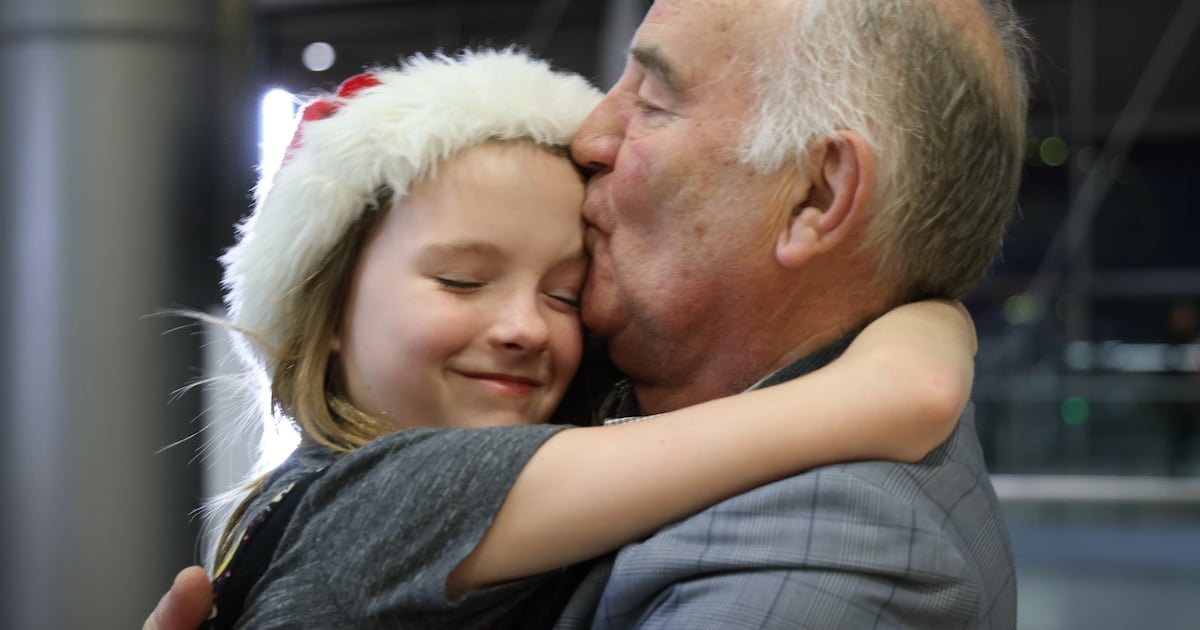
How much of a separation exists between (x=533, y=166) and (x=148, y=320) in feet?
4.56

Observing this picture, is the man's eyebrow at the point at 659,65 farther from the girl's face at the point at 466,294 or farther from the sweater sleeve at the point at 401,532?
the sweater sleeve at the point at 401,532

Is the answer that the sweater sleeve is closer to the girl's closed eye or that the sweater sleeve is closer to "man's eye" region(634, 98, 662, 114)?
the girl's closed eye

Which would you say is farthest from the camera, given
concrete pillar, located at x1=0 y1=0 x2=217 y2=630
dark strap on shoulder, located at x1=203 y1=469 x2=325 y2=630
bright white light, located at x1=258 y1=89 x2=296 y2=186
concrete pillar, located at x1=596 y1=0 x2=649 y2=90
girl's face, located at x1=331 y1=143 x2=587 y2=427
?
concrete pillar, located at x1=596 y1=0 x2=649 y2=90

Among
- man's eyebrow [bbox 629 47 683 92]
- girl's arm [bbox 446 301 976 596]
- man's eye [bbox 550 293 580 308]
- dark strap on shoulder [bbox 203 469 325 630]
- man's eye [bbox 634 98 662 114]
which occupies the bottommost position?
dark strap on shoulder [bbox 203 469 325 630]

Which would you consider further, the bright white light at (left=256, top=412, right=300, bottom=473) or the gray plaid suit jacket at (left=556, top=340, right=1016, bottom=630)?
the bright white light at (left=256, top=412, right=300, bottom=473)

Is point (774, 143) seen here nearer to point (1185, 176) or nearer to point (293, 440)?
point (293, 440)

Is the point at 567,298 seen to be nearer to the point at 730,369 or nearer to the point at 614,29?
the point at 730,369

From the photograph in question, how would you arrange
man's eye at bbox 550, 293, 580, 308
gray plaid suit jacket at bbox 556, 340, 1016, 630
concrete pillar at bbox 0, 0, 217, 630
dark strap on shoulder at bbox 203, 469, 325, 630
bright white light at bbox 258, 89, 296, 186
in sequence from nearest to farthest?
gray plaid suit jacket at bbox 556, 340, 1016, 630
dark strap on shoulder at bbox 203, 469, 325, 630
man's eye at bbox 550, 293, 580, 308
bright white light at bbox 258, 89, 296, 186
concrete pillar at bbox 0, 0, 217, 630

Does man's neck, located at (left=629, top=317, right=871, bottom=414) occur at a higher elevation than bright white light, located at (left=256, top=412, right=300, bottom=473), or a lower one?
higher

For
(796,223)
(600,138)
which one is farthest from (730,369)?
(600,138)

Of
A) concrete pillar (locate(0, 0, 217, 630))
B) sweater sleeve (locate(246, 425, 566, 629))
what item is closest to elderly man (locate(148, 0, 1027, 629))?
sweater sleeve (locate(246, 425, 566, 629))

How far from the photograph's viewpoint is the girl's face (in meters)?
1.36

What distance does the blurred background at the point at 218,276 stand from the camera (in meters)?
2.45

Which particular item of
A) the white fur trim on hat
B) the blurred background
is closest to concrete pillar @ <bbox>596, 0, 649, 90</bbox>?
the blurred background
